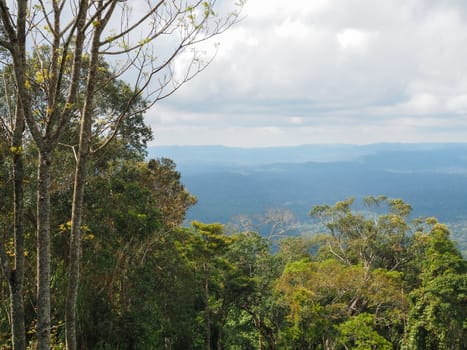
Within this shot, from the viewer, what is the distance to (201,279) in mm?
16516

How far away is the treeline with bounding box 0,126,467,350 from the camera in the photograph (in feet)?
34.4

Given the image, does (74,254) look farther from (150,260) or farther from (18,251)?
(150,260)

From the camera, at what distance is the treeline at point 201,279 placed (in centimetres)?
1048

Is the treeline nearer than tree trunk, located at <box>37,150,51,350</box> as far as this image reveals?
No

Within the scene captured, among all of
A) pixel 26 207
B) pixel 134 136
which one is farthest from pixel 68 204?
pixel 134 136

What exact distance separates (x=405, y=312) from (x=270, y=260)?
6.06m

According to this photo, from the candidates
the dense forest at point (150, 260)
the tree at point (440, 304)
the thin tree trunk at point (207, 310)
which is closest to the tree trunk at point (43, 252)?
the dense forest at point (150, 260)

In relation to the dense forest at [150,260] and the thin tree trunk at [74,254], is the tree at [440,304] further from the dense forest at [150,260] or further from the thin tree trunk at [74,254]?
the thin tree trunk at [74,254]

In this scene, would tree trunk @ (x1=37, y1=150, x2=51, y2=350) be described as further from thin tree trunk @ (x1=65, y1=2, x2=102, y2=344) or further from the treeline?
the treeline

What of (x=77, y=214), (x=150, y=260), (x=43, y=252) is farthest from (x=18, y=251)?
(x=150, y=260)

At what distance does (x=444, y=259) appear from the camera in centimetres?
1505

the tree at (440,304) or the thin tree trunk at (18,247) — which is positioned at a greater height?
the thin tree trunk at (18,247)

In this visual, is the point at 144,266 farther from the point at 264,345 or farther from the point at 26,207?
the point at 264,345

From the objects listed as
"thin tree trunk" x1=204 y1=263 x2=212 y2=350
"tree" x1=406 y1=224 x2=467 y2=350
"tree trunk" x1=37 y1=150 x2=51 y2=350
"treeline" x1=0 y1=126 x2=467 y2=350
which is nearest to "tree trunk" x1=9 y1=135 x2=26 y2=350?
"tree trunk" x1=37 y1=150 x2=51 y2=350
